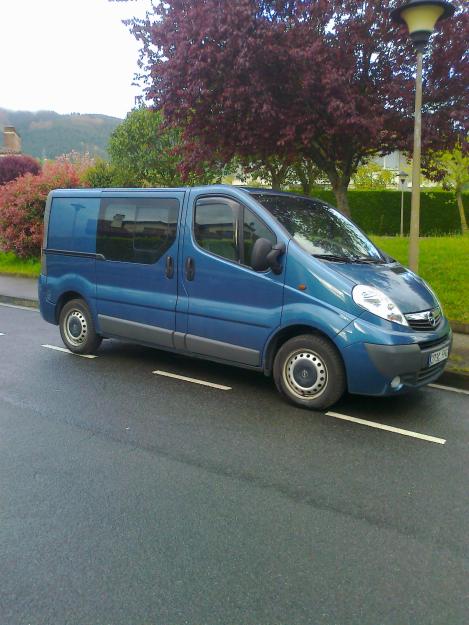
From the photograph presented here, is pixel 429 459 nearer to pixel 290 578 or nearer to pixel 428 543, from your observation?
pixel 428 543

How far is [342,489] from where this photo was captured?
A: 381 centimetres

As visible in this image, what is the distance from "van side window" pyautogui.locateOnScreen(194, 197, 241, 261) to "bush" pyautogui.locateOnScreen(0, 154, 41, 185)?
26351 millimetres

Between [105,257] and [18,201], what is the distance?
10282mm

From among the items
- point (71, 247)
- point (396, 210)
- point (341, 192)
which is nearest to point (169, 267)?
point (71, 247)

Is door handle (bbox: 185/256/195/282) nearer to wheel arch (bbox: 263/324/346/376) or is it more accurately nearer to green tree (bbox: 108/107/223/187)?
wheel arch (bbox: 263/324/346/376)

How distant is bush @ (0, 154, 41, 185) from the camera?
30094 millimetres

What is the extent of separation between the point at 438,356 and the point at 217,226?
7.92 feet

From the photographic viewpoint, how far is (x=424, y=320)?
17.1 feet

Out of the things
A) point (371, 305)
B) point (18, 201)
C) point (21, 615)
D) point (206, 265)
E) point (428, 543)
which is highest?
point (18, 201)

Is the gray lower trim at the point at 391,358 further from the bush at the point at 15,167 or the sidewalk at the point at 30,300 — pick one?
the bush at the point at 15,167

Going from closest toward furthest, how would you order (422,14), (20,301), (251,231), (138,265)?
(251,231), (138,265), (422,14), (20,301)

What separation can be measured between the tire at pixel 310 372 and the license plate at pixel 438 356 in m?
0.76

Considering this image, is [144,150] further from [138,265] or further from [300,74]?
[138,265]

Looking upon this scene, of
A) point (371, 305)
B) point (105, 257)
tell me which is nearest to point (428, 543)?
point (371, 305)
